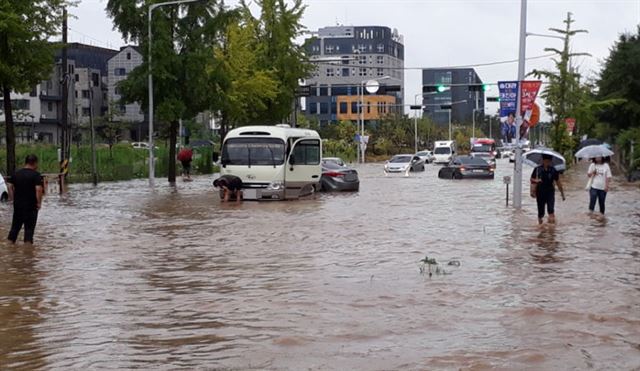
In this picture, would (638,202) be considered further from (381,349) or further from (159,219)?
(381,349)

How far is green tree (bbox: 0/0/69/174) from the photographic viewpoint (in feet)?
97.6

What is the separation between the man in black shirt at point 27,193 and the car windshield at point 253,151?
13.5 m

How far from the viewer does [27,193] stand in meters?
17.5

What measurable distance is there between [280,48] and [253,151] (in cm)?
2544

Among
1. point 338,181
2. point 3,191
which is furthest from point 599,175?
point 3,191

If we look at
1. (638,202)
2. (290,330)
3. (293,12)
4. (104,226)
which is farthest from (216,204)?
(293,12)

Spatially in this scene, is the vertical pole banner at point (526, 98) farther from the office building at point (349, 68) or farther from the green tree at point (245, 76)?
the office building at point (349, 68)

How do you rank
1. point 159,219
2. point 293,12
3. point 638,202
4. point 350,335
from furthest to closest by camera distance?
1. point 293,12
2. point 638,202
3. point 159,219
4. point 350,335

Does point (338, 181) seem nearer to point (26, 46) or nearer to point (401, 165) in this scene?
point (26, 46)

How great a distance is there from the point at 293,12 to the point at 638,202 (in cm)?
3055

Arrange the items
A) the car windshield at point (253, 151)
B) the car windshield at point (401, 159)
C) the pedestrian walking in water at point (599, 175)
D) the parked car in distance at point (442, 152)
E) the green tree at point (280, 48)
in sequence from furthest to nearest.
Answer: the parked car in distance at point (442, 152), the car windshield at point (401, 159), the green tree at point (280, 48), the car windshield at point (253, 151), the pedestrian walking in water at point (599, 175)

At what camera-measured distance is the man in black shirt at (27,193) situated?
685 inches

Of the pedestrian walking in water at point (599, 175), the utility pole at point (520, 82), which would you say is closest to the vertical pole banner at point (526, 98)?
the utility pole at point (520, 82)

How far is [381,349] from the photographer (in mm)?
9070
